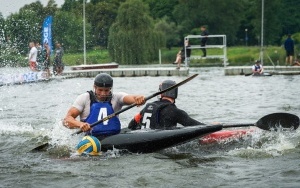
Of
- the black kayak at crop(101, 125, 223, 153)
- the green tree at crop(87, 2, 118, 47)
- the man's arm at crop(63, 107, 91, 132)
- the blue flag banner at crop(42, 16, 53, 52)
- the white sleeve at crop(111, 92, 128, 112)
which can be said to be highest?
the green tree at crop(87, 2, 118, 47)

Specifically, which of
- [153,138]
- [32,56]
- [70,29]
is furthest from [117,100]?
[70,29]

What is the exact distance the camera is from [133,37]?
57.0 m

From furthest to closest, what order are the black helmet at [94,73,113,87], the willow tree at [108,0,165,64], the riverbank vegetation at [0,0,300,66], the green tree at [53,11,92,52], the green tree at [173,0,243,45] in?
the green tree at [173,0,243,45] → the willow tree at [108,0,165,64] → the green tree at [53,11,92,52] → the riverbank vegetation at [0,0,300,66] → the black helmet at [94,73,113,87]

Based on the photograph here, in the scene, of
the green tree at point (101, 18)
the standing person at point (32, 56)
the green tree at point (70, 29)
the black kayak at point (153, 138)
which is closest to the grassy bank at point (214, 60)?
the green tree at point (70, 29)

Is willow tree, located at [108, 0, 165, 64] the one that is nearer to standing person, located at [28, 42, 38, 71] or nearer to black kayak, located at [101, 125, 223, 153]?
standing person, located at [28, 42, 38, 71]

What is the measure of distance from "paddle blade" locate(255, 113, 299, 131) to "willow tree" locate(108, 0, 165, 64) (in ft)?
140

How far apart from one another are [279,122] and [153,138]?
7.19 ft

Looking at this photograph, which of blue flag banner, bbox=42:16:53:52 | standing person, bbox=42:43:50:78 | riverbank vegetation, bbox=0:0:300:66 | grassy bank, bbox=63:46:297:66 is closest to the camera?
standing person, bbox=42:43:50:78

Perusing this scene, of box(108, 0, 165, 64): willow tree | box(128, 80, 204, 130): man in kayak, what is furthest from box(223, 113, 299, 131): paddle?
box(108, 0, 165, 64): willow tree

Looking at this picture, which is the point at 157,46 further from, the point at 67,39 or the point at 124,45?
the point at 67,39

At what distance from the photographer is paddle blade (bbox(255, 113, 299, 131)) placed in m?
10.7

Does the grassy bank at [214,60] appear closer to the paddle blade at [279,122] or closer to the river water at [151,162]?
the river water at [151,162]

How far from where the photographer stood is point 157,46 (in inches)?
2365

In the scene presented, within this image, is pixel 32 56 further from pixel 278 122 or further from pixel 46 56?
pixel 278 122
